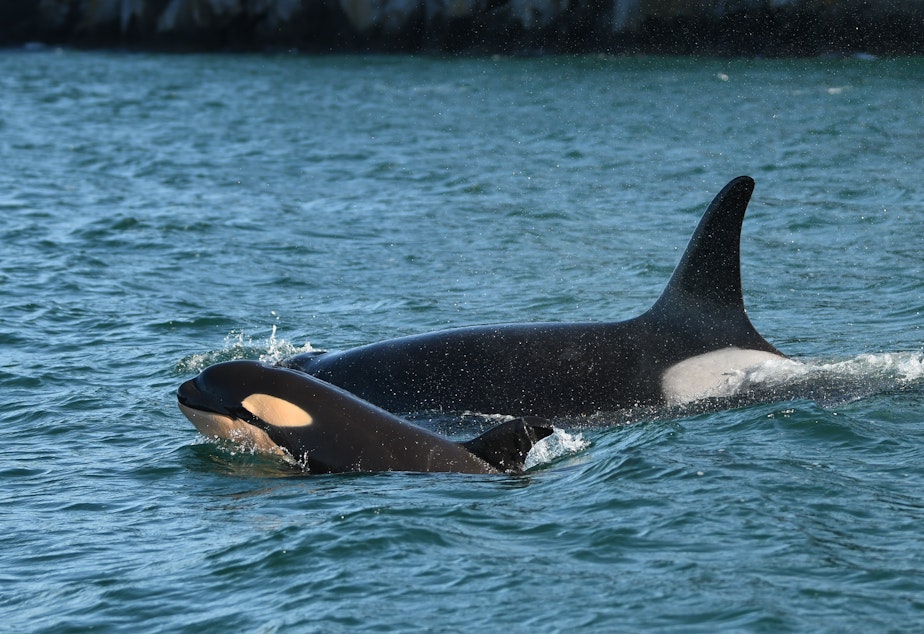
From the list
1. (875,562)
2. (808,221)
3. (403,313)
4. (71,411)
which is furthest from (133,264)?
(875,562)

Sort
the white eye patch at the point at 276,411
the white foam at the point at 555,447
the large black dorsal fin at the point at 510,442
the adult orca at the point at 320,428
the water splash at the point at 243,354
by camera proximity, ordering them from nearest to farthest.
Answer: the large black dorsal fin at the point at 510,442 < the adult orca at the point at 320,428 < the white eye patch at the point at 276,411 < the white foam at the point at 555,447 < the water splash at the point at 243,354

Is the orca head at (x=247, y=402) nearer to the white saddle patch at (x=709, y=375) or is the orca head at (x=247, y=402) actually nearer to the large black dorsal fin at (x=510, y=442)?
the large black dorsal fin at (x=510, y=442)

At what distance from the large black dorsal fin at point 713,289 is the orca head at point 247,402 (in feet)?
10.1

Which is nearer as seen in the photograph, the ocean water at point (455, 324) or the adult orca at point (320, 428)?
the ocean water at point (455, 324)

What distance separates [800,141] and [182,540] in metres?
22.9

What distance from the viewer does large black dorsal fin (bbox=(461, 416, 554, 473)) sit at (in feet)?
28.8

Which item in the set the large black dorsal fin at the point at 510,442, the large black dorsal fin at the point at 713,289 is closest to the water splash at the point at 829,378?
the large black dorsal fin at the point at 713,289

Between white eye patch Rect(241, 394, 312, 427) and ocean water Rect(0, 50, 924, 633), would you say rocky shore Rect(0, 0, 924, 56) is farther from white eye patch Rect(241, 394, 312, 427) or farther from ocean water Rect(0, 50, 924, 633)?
white eye patch Rect(241, 394, 312, 427)

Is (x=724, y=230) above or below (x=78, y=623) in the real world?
above

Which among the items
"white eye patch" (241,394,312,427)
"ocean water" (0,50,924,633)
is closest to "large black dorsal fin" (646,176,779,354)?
"ocean water" (0,50,924,633)

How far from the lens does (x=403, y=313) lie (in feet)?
50.5

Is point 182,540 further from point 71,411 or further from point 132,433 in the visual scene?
point 71,411

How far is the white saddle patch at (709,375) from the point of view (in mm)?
10352

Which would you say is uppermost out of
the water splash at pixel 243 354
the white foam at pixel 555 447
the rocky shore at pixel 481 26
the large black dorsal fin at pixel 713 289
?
the rocky shore at pixel 481 26
